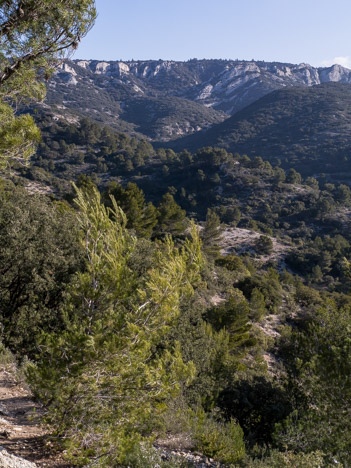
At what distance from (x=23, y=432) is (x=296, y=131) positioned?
14017 cm

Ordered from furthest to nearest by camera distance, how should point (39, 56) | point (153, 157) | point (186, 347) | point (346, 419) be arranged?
point (153, 157) → point (186, 347) → point (346, 419) → point (39, 56)

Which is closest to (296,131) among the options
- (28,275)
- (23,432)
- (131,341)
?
(28,275)

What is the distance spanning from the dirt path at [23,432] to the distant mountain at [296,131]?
101161 mm

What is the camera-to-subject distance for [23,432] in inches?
194

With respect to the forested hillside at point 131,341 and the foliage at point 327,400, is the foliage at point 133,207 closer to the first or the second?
the forested hillside at point 131,341

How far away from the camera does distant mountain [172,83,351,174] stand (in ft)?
335

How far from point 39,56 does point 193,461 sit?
7677 mm

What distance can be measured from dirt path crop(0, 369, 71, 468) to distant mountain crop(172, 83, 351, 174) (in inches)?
3983

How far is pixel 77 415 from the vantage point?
4.29 meters

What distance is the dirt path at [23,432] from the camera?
4.37 metres

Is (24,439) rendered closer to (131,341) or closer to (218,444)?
(131,341)

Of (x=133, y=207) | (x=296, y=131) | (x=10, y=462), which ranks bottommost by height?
(x=10, y=462)

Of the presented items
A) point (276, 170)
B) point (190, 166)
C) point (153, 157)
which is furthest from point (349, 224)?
point (153, 157)

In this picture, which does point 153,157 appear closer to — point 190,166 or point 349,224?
point 190,166
